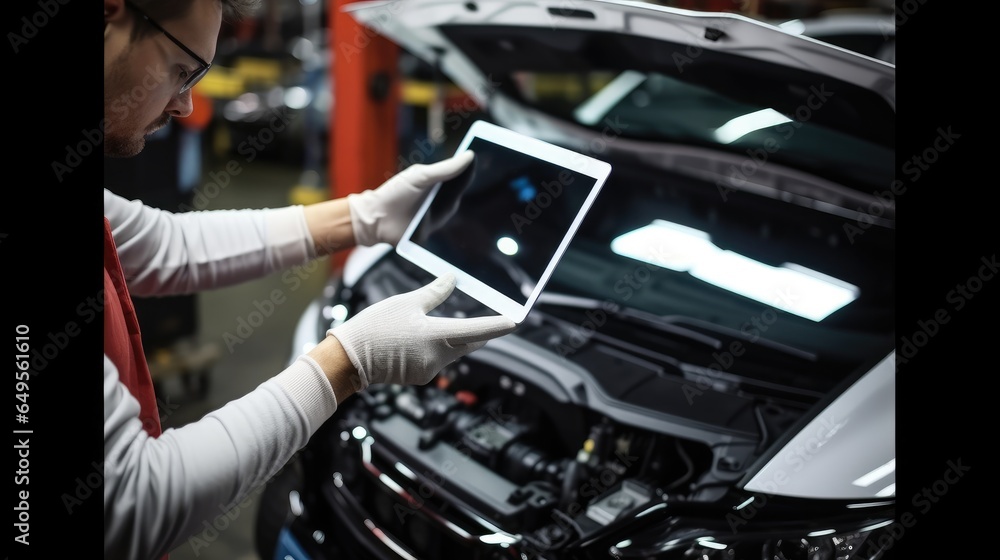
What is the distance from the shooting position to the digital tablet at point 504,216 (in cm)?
125

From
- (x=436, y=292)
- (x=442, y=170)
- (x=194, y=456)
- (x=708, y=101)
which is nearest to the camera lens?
(x=194, y=456)

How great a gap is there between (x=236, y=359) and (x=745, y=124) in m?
2.46

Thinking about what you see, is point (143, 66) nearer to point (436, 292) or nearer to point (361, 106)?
point (436, 292)

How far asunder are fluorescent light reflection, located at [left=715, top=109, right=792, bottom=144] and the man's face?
145 cm

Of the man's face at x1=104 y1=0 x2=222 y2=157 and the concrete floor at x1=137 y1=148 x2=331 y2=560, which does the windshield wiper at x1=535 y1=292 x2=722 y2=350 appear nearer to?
the concrete floor at x1=137 y1=148 x2=331 y2=560

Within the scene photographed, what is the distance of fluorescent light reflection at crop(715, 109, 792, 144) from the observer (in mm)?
2033

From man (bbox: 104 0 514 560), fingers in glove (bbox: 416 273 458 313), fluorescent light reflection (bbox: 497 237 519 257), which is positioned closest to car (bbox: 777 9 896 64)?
fluorescent light reflection (bbox: 497 237 519 257)

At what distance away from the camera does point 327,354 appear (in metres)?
1.12

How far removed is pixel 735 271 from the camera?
6.06 ft

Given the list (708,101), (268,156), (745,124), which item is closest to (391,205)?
(745,124)

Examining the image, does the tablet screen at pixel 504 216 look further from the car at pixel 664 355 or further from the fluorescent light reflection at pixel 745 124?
the fluorescent light reflection at pixel 745 124

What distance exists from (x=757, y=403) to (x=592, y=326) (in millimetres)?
415

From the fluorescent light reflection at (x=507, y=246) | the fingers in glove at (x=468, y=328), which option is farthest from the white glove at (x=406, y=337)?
the fluorescent light reflection at (x=507, y=246)

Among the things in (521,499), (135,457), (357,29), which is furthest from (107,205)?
(357,29)
